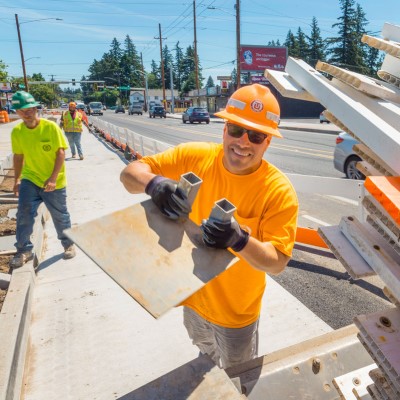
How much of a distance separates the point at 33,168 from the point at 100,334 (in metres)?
2.25

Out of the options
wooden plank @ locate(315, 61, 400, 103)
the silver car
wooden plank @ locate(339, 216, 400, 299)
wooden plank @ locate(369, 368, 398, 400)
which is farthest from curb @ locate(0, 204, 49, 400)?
the silver car

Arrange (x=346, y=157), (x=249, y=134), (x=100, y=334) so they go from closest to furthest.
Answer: (x=249, y=134)
(x=100, y=334)
(x=346, y=157)

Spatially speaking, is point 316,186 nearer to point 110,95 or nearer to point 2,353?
point 2,353

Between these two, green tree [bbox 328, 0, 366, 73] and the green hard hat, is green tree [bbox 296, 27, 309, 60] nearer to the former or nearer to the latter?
green tree [bbox 328, 0, 366, 73]

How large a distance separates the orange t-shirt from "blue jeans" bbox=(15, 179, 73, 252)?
8.97 feet

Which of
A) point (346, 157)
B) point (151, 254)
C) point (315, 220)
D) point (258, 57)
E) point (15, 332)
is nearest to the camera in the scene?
point (151, 254)

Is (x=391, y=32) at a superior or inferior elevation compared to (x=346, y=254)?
superior

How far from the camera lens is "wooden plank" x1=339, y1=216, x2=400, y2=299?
1.22 m

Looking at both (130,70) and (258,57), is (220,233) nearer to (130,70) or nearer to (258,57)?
(258,57)

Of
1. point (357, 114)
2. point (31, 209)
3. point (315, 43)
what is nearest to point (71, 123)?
point (31, 209)

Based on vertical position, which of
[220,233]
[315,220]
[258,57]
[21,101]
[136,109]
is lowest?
[136,109]

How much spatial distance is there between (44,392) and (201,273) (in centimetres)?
196

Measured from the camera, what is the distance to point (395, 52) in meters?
1.50

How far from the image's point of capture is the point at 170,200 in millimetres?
1479
